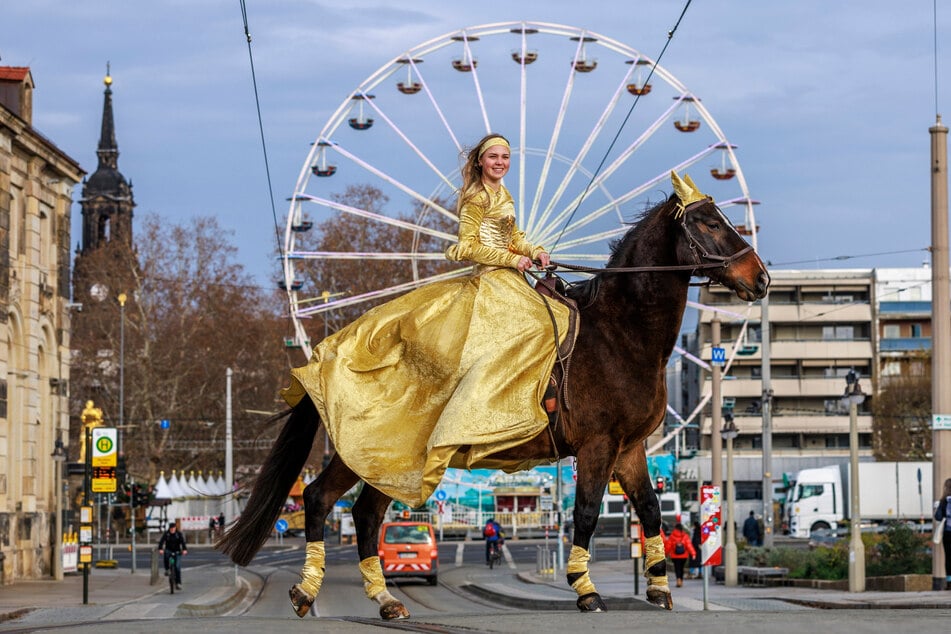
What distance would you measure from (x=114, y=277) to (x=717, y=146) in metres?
42.7

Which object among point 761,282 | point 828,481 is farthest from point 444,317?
point 828,481

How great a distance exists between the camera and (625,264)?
10305 millimetres

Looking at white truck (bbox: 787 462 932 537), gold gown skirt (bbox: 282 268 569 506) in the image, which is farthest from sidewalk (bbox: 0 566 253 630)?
white truck (bbox: 787 462 932 537)

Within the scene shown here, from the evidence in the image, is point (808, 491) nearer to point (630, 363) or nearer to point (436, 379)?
point (436, 379)

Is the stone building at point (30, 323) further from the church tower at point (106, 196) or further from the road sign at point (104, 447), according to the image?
the church tower at point (106, 196)

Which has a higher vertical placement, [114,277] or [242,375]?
[114,277]

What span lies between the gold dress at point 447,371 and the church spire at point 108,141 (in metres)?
143

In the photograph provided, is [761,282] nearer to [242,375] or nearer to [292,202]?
[292,202]

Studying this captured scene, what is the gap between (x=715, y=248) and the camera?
32.8 ft

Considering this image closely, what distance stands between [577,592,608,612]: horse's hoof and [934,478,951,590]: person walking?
13684 millimetres

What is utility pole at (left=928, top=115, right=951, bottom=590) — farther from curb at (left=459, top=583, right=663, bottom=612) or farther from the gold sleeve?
the gold sleeve

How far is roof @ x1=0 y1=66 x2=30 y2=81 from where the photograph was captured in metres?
39.4

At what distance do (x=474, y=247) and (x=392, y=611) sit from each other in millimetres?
2497

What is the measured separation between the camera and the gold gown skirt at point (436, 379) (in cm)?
994
